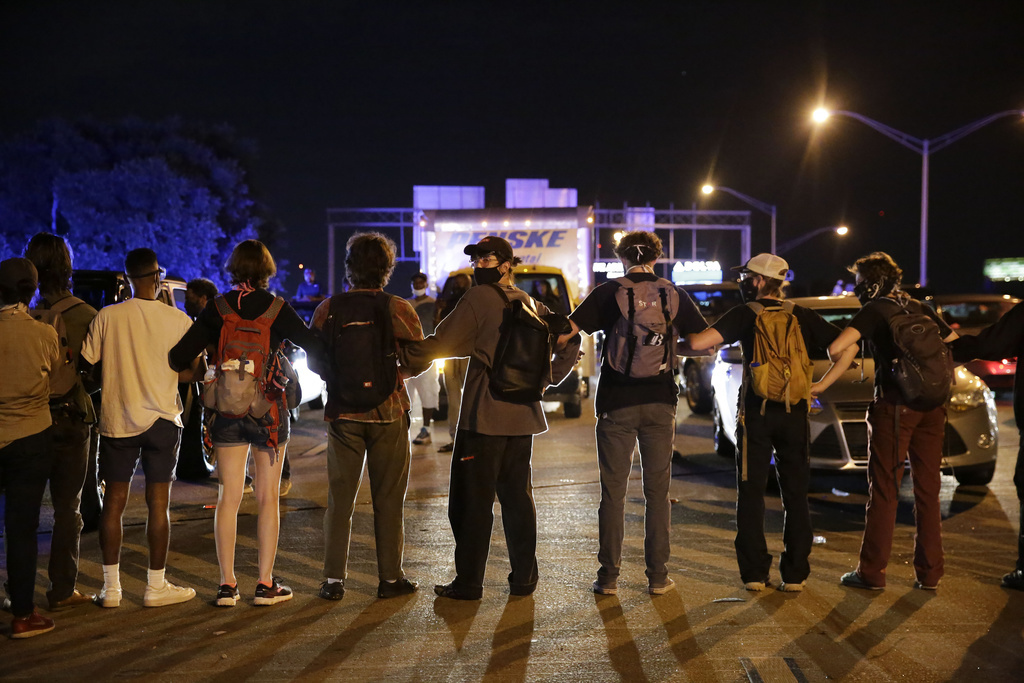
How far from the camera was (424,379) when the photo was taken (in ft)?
37.7

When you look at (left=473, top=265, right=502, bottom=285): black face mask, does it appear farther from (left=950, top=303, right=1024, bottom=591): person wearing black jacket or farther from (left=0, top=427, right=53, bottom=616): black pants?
(left=950, top=303, right=1024, bottom=591): person wearing black jacket

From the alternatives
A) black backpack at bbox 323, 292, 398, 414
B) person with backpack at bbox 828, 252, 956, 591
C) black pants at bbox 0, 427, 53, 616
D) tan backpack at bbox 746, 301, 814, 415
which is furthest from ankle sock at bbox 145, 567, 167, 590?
person with backpack at bbox 828, 252, 956, 591

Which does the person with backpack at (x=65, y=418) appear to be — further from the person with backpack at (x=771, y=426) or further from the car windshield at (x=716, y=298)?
the car windshield at (x=716, y=298)

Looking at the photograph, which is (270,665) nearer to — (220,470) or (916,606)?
(220,470)

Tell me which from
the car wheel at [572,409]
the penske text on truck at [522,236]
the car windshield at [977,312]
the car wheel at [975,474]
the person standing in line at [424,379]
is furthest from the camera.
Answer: the car windshield at [977,312]

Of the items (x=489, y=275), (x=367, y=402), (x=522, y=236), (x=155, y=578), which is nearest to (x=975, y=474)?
(x=489, y=275)

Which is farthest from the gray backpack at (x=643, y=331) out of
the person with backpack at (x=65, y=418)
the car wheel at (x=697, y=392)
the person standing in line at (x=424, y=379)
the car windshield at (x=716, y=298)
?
the car windshield at (x=716, y=298)

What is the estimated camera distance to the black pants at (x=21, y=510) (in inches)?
190

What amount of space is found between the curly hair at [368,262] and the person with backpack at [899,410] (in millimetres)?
2629

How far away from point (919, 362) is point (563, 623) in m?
2.58

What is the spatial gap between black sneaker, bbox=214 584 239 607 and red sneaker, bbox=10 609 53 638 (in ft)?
2.76

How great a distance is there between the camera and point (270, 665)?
435 centimetres

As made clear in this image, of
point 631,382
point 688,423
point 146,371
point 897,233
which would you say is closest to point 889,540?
point 631,382

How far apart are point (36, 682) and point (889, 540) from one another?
4.57 meters
